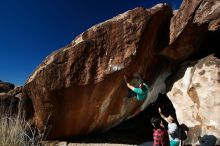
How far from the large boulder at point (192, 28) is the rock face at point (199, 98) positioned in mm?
628

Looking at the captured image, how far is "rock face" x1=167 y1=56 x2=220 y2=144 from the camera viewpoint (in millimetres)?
7781

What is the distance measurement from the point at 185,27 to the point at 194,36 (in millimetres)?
579

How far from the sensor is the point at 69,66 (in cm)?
823

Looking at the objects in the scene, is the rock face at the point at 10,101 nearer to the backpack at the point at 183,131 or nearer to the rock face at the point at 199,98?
the rock face at the point at 199,98

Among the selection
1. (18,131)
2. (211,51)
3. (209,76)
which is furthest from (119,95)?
(18,131)

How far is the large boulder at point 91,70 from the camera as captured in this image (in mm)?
8234

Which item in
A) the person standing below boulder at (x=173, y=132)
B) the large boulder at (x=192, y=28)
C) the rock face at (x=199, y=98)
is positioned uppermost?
the large boulder at (x=192, y=28)

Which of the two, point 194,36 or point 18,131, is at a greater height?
point 194,36

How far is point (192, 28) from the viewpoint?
28.1 feet

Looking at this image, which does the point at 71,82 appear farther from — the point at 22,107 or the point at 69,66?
the point at 22,107

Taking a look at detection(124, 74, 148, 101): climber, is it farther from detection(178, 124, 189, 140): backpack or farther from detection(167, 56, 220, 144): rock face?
detection(178, 124, 189, 140): backpack

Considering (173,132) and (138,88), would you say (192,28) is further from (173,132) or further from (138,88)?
(173,132)

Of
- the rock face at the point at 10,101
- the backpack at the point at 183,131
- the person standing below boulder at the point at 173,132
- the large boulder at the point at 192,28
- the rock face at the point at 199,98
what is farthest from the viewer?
the rock face at the point at 10,101

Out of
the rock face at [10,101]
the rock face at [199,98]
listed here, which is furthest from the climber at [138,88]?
the rock face at [10,101]
